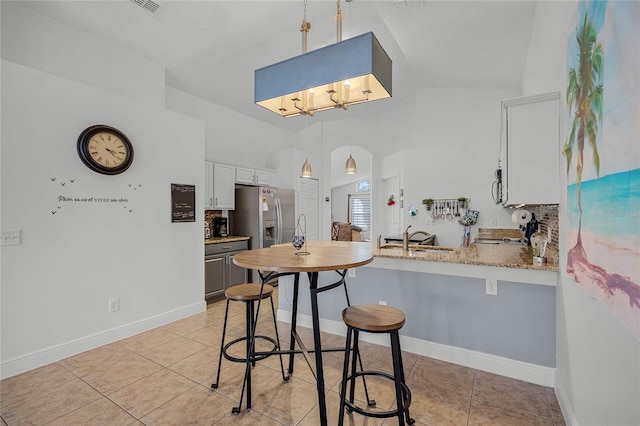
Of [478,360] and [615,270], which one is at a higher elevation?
[615,270]

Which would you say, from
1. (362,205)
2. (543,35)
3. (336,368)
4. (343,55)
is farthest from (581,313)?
(362,205)

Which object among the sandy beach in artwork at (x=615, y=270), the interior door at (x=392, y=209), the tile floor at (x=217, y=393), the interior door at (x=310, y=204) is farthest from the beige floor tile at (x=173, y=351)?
the interior door at (x=392, y=209)

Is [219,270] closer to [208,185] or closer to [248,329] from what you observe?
[208,185]

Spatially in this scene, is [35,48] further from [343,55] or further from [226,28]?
[343,55]

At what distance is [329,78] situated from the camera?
1.99m

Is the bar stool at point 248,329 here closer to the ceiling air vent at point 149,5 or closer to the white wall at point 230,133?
the ceiling air vent at point 149,5

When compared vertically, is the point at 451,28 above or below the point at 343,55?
above

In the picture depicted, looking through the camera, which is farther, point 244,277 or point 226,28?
point 244,277

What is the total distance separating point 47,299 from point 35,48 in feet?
7.84

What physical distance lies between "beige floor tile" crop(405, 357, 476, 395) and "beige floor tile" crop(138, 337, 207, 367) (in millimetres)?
1951

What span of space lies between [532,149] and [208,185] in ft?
13.2

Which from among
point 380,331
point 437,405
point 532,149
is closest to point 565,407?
point 437,405

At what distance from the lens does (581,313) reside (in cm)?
152

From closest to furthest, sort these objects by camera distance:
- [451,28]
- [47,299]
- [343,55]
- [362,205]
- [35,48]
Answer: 1. [343,55]
2. [47,299]
3. [35,48]
4. [451,28]
5. [362,205]
